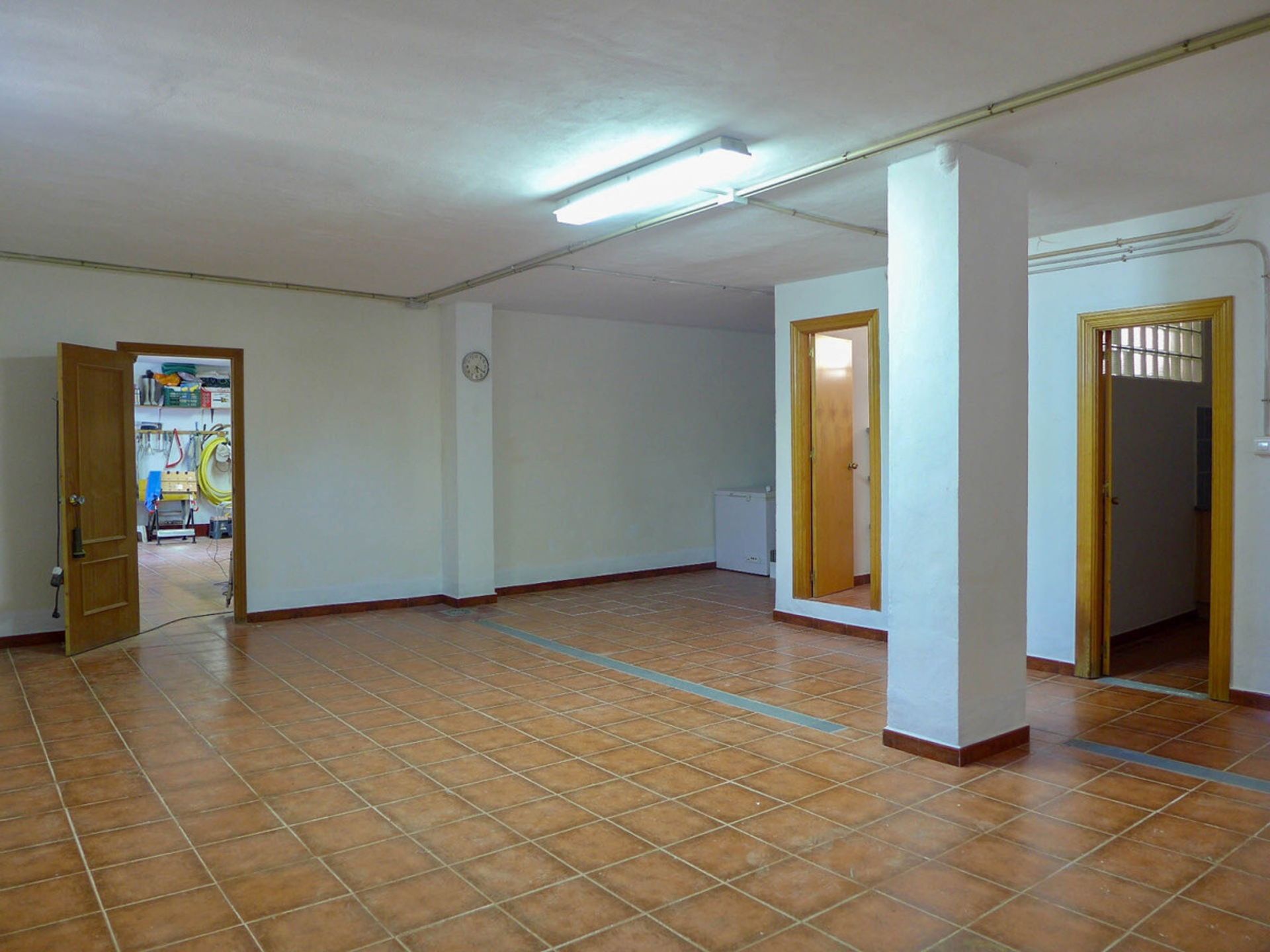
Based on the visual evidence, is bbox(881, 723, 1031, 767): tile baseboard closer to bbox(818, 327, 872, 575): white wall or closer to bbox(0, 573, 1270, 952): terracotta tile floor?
bbox(0, 573, 1270, 952): terracotta tile floor

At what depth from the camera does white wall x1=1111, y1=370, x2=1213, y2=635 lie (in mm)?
6070

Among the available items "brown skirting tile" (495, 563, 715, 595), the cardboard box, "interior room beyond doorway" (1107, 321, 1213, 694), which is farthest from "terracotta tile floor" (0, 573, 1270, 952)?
the cardboard box

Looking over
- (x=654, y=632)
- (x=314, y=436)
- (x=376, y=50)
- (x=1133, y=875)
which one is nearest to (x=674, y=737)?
(x=1133, y=875)

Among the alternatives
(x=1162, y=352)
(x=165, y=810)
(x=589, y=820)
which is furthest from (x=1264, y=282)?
(x=165, y=810)

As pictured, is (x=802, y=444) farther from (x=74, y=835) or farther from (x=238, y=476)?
(x=74, y=835)

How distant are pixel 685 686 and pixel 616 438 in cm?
455

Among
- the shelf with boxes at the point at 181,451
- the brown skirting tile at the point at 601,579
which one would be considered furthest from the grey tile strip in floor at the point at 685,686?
the shelf with boxes at the point at 181,451

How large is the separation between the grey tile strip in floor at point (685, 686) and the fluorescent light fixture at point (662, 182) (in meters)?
2.73

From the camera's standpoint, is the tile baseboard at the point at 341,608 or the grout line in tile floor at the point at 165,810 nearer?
the grout line in tile floor at the point at 165,810

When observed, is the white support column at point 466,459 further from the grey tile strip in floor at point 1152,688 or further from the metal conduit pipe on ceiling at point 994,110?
the grey tile strip in floor at point 1152,688

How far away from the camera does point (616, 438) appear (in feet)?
31.0

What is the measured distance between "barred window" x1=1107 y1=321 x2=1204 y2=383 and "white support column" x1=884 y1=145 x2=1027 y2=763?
2164mm

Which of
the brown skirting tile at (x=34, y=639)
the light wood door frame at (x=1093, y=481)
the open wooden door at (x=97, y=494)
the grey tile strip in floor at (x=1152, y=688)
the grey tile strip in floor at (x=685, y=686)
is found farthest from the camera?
the brown skirting tile at (x=34, y=639)

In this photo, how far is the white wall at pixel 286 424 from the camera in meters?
6.28
